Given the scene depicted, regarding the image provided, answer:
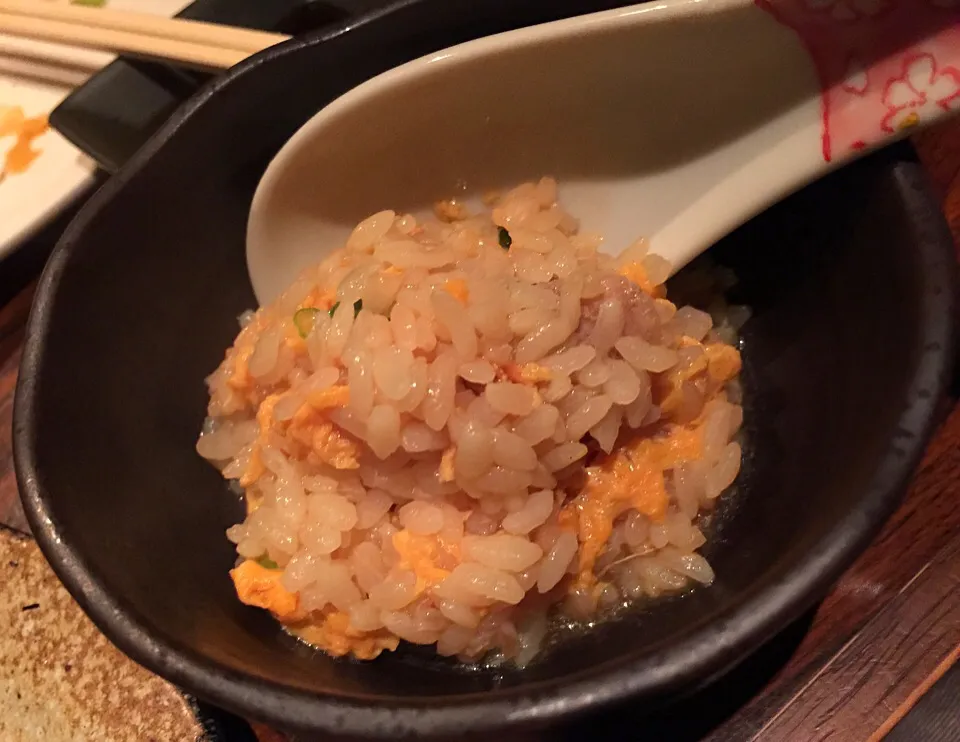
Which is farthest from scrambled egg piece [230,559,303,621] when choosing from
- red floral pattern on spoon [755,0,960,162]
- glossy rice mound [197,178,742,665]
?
red floral pattern on spoon [755,0,960,162]

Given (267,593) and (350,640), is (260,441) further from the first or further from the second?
(350,640)

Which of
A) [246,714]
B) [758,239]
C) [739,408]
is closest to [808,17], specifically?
[758,239]

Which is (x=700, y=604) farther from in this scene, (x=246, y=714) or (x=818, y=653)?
(x=246, y=714)

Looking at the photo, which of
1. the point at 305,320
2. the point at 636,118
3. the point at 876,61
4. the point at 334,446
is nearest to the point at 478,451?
the point at 334,446

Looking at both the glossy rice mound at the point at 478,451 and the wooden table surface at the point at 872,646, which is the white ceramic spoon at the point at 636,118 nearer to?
the glossy rice mound at the point at 478,451

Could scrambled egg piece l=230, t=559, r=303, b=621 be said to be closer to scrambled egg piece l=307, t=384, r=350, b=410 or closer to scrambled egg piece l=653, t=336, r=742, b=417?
scrambled egg piece l=307, t=384, r=350, b=410
